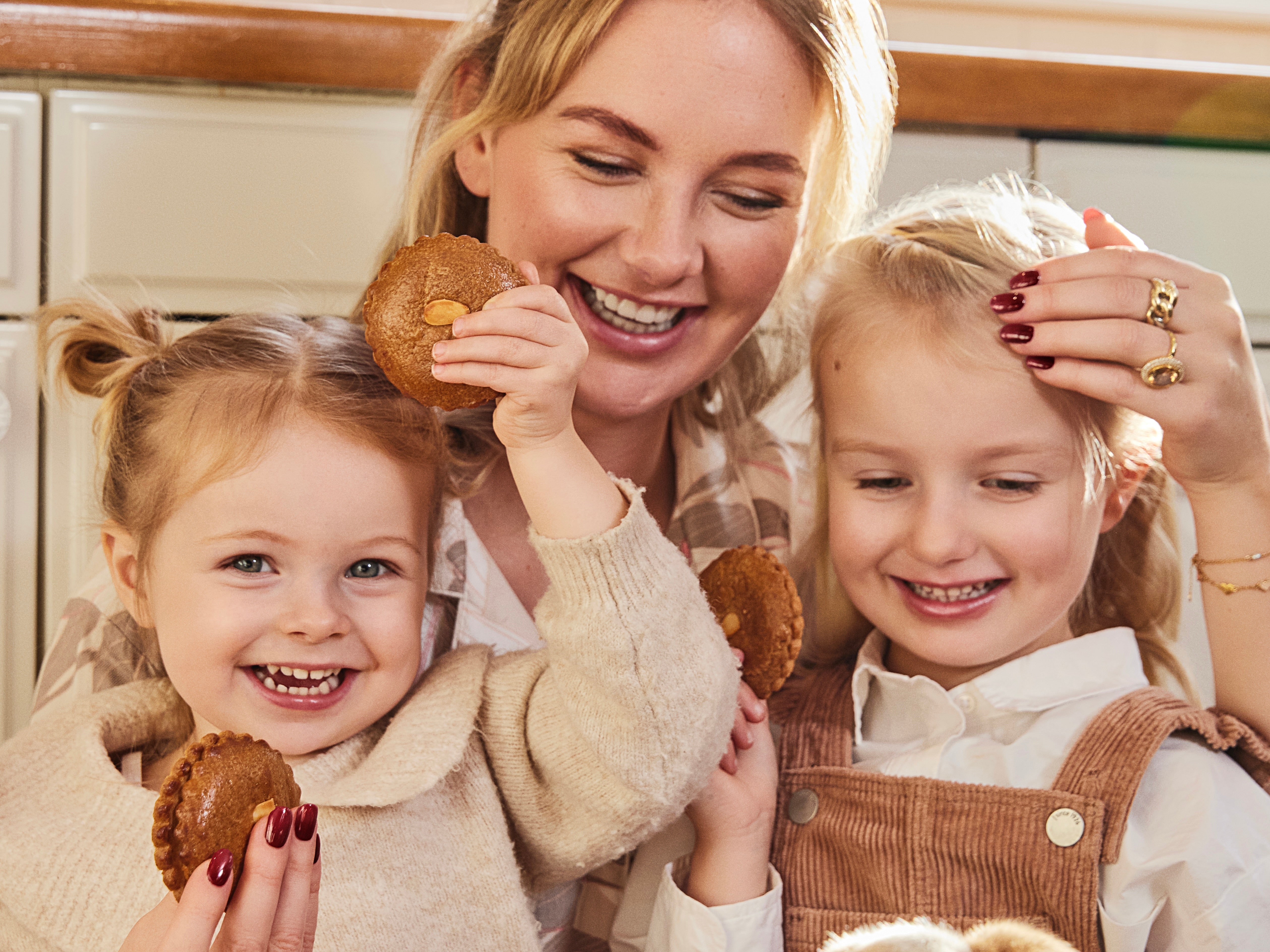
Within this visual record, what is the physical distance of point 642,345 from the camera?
121 cm

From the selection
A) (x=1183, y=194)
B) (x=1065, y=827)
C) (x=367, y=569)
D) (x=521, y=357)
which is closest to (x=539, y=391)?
(x=521, y=357)

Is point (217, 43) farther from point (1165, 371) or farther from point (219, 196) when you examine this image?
point (1165, 371)

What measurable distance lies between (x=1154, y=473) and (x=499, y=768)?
784 mm

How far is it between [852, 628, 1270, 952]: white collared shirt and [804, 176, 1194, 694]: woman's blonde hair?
12 centimetres

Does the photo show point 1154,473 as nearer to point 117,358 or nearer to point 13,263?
point 117,358

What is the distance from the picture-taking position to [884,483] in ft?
3.72

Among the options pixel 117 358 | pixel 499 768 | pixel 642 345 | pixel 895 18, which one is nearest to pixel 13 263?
pixel 117 358

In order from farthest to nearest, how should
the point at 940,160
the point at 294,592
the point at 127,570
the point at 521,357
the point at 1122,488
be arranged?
the point at 940,160 < the point at 1122,488 < the point at 127,570 < the point at 294,592 < the point at 521,357

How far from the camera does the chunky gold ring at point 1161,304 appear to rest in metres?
1.03

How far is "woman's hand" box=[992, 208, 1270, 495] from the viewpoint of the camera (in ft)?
3.37

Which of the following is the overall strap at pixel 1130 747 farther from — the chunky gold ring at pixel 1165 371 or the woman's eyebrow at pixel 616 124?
the woman's eyebrow at pixel 616 124

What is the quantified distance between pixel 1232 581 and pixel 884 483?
0.33 meters

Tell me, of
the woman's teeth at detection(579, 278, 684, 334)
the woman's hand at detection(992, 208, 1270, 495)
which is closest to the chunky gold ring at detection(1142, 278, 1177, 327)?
the woman's hand at detection(992, 208, 1270, 495)

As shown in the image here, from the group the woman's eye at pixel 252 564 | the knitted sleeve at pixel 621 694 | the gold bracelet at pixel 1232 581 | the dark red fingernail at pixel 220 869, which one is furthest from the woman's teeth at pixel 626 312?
the dark red fingernail at pixel 220 869
